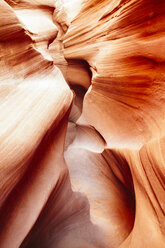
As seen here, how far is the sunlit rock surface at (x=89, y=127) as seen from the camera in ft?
3.19

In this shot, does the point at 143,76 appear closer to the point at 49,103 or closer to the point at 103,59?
the point at 103,59

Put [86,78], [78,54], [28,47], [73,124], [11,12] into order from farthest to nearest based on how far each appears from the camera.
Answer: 1. [73,124]
2. [86,78]
3. [78,54]
4. [28,47]
5. [11,12]

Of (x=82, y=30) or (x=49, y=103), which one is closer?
(x=49, y=103)

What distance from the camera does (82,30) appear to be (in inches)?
79.9

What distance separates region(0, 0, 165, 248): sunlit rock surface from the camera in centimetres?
97

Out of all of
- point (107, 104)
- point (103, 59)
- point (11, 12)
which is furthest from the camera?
point (107, 104)

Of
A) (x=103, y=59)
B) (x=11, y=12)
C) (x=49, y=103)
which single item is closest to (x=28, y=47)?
(x=11, y=12)

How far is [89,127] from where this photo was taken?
2307 mm

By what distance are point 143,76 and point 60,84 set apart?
2.16ft

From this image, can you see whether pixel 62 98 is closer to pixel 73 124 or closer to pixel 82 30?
pixel 82 30

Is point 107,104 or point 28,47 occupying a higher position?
point 28,47

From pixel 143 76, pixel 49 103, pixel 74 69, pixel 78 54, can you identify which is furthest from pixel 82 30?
pixel 49 103

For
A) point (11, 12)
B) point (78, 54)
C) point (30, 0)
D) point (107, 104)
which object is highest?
point (30, 0)

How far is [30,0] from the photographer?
1939 mm
